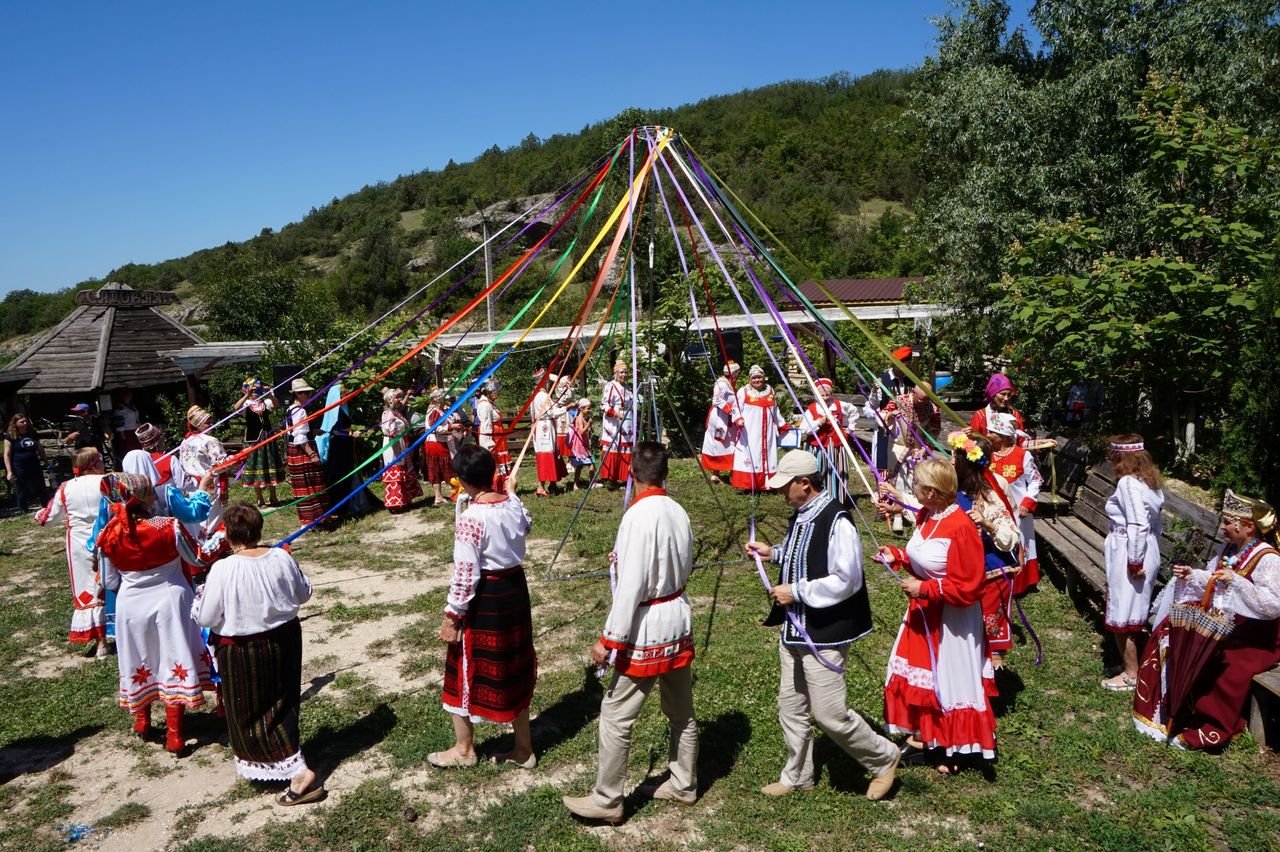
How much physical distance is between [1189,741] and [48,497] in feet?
51.7

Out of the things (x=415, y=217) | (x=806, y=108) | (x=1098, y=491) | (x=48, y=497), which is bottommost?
(x=48, y=497)

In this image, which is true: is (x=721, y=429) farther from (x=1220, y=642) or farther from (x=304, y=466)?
(x=1220, y=642)

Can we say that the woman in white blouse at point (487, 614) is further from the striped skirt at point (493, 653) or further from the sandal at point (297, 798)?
the sandal at point (297, 798)

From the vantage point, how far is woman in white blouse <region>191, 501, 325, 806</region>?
4.18m

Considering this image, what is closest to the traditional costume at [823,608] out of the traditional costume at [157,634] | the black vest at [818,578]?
the black vest at [818,578]

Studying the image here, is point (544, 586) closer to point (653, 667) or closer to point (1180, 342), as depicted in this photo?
point (653, 667)

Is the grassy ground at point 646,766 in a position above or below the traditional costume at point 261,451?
below

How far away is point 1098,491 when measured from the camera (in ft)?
23.9

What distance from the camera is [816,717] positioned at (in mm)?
3904

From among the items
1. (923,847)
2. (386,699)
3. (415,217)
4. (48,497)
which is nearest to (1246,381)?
(923,847)

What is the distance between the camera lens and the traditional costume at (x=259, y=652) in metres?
4.18

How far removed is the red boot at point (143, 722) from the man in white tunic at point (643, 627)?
9.62 feet

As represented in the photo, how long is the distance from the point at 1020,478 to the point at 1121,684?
5.75 ft

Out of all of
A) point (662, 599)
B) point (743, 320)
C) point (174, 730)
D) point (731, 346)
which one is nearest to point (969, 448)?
point (662, 599)
